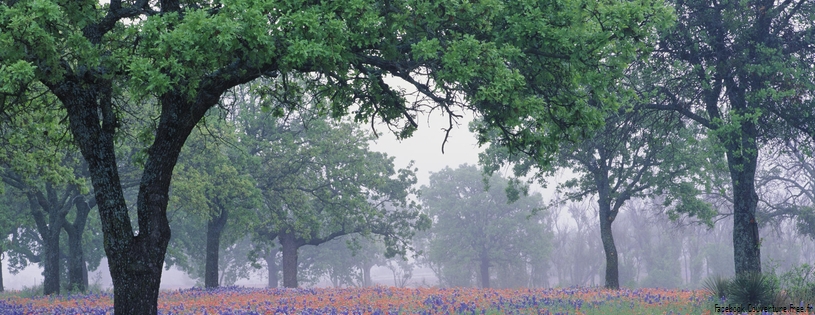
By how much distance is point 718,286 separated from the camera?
49.0 feet

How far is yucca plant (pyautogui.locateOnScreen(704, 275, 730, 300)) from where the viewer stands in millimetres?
14548

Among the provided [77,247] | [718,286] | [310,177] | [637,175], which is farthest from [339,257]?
[718,286]

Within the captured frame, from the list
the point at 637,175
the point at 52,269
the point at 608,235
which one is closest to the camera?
the point at 52,269

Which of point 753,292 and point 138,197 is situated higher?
point 138,197

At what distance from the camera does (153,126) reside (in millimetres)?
11961

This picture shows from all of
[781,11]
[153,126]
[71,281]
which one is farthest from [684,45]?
[71,281]

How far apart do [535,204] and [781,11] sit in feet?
160

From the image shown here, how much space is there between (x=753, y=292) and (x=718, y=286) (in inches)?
70.9

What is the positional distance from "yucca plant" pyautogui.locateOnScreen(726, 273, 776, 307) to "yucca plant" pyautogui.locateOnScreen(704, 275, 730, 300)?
3.00ft

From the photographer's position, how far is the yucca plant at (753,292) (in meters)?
13.1

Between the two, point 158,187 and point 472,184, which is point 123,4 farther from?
point 472,184

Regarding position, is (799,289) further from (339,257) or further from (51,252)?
(339,257)

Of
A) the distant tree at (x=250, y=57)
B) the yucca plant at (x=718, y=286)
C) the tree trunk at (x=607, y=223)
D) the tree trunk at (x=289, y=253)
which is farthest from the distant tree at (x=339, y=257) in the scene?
the distant tree at (x=250, y=57)

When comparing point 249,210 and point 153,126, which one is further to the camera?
point 249,210
